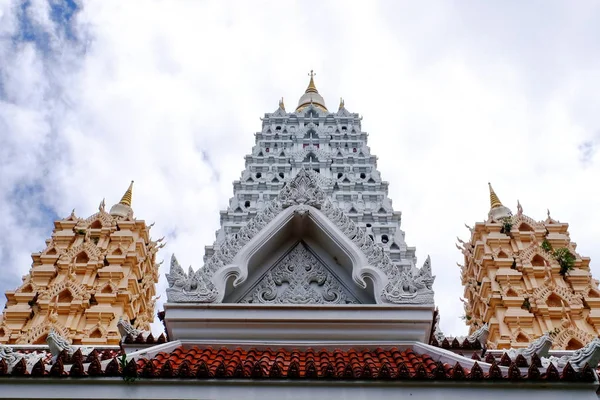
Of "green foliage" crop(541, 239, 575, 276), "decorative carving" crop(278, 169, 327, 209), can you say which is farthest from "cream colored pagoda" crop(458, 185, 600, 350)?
"decorative carving" crop(278, 169, 327, 209)

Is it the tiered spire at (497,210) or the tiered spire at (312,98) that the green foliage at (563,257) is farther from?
the tiered spire at (312,98)

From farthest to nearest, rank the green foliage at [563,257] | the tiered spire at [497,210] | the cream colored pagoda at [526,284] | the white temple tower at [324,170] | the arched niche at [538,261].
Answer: the tiered spire at [497,210], the arched niche at [538,261], the green foliage at [563,257], the cream colored pagoda at [526,284], the white temple tower at [324,170]

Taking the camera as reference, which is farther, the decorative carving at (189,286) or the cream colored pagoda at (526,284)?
the cream colored pagoda at (526,284)

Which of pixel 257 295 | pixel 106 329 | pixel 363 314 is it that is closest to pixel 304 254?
pixel 257 295

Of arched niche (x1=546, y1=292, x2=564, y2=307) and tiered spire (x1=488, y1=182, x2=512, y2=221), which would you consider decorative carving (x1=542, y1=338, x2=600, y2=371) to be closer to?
arched niche (x1=546, y1=292, x2=564, y2=307)

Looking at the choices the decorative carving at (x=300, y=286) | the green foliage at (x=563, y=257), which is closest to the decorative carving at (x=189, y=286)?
the decorative carving at (x=300, y=286)

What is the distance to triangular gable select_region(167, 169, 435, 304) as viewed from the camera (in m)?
7.87

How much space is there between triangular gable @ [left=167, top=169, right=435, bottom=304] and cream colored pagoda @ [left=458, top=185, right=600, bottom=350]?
44.7 ft

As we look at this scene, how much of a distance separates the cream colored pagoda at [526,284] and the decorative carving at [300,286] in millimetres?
Answer: 13603

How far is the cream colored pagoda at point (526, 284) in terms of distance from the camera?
21.0 metres

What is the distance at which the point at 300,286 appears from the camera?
8430 millimetres

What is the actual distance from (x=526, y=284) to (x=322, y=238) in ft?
53.8

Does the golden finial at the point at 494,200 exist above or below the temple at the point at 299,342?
above

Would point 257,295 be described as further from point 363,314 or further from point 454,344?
point 454,344
